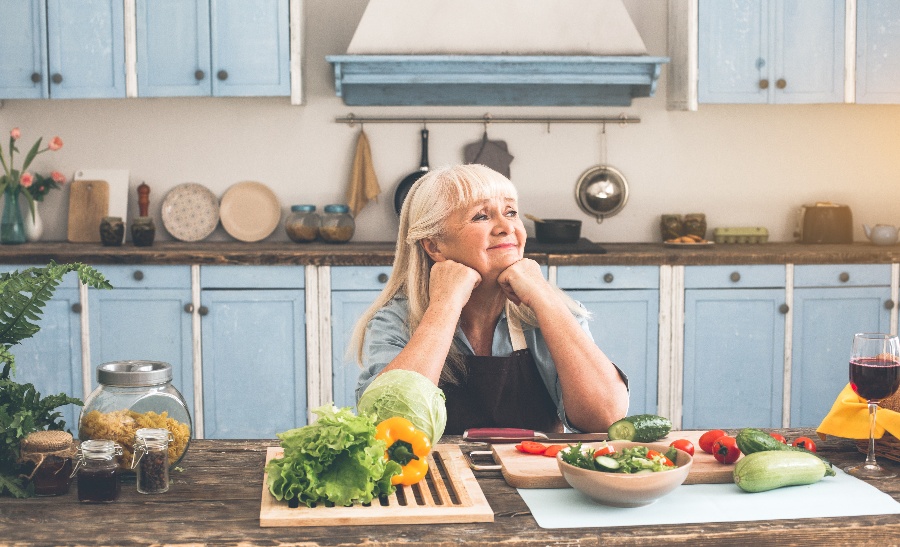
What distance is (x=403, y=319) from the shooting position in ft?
7.38

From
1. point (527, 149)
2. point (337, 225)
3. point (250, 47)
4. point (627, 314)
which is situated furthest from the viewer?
point (527, 149)

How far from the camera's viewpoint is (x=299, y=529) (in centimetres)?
137

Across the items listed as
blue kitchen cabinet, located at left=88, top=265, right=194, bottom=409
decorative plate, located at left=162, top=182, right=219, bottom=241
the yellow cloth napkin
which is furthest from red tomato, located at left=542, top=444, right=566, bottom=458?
decorative plate, located at left=162, top=182, right=219, bottom=241

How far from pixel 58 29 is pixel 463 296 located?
3.05 meters

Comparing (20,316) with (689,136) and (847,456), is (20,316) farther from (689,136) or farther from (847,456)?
(689,136)

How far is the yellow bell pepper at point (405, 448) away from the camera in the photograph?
5.04 ft

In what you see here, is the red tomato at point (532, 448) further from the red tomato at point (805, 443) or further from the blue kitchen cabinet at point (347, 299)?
the blue kitchen cabinet at point (347, 299)

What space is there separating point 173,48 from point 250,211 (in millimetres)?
853

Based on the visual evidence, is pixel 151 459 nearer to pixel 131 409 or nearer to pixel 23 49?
pixel 131 409

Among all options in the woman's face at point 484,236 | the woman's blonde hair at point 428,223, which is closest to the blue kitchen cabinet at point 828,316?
the woman's blonde hair at point 428,223

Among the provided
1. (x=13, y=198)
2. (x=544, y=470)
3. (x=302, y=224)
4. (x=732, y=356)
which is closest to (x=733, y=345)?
(x=732, y=356)

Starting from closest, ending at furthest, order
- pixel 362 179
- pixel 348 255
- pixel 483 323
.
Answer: pixel 483 323
pixel 348 255
pixel 362 179

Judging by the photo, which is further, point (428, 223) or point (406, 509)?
point (428, 223)

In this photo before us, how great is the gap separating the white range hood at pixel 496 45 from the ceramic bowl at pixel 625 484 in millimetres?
3103
